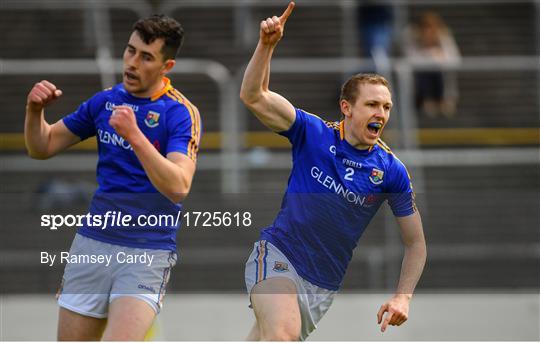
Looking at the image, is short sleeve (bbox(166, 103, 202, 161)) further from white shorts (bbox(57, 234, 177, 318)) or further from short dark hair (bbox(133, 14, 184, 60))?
white shorts (bbox(57, 234, 177, 318))

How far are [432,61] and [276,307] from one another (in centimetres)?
614

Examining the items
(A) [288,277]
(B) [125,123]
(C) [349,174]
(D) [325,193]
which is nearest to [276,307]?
(A) [288,277]

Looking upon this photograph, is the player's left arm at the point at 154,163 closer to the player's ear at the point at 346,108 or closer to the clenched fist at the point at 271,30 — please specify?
the clenched fist at the point at 271,30

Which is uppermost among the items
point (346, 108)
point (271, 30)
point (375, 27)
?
point (375, 27)

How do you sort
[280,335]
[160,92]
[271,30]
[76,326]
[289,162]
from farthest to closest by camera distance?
1. [289,162]
2. [160,92]
3. [76,326]
4. [280,335]
5. [271,30]

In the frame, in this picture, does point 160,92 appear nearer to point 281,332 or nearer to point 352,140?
point 352,140

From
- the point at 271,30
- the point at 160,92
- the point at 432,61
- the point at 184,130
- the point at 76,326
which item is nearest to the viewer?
the point at 271,30

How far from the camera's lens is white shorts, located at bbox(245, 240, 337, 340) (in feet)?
16.7

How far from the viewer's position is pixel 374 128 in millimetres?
5094

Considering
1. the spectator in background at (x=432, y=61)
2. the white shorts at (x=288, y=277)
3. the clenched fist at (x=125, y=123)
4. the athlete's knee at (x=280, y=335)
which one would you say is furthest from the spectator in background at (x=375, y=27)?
the clenched fist at (x=125, y=123)

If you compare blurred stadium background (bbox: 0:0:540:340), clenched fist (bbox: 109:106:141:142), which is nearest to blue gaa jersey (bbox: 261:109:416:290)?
clenched fist (bbox: 109:106:141:142)

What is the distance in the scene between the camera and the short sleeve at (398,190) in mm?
5180

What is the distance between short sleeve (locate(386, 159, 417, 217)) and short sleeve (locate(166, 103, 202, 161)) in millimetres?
968

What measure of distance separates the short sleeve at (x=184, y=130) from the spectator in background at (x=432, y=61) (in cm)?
556
